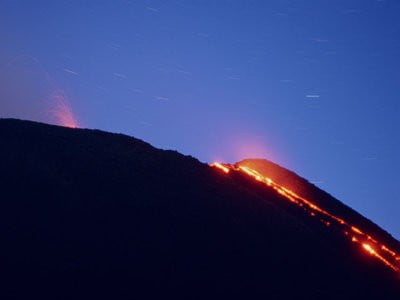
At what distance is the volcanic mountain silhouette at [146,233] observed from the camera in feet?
46.3

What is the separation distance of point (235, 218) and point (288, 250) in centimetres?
300

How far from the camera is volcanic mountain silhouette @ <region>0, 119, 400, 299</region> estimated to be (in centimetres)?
1410

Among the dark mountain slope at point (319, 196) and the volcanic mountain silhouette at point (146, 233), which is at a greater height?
the dark mountain slope at point (319, 196)

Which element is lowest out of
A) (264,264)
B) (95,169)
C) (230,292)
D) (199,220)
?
(230,292)

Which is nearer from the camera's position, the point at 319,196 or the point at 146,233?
the point at 146,233

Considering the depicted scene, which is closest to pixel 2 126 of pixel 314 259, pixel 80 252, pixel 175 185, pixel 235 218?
pixel 175 185

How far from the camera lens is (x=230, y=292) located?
49.7 feet

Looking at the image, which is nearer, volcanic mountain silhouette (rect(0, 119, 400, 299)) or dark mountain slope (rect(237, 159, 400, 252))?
volcanic mountain silhouette (rect(0, 119, 400, 299))

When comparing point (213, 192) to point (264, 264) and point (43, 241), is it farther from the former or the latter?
point (43, 241)

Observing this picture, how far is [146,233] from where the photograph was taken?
17406 mm

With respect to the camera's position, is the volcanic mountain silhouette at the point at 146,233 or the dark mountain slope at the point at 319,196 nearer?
the volcanic mountain silhouette at the point at 146,233

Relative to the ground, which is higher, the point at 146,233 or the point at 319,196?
the point at 319,196

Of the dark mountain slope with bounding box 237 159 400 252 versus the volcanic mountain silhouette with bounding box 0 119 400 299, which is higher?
the dark mountain slope with bounding box 237 159 400 252

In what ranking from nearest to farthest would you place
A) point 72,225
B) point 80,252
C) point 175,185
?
point 80,252, point 72,225, point 175,185
